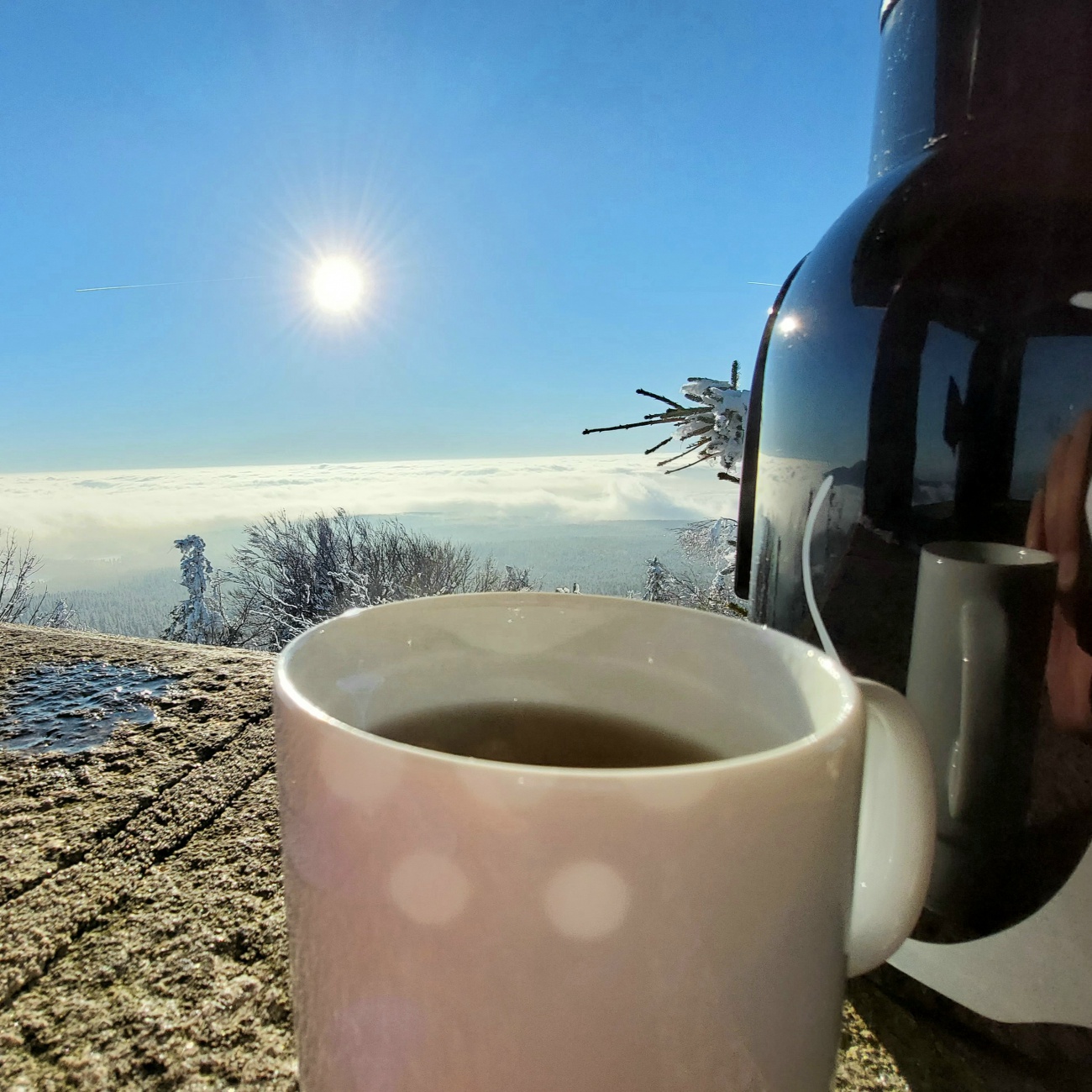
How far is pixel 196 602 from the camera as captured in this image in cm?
514

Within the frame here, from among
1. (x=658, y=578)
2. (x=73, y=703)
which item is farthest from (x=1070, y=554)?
(x=658, y=578)

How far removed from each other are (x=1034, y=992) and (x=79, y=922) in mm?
324

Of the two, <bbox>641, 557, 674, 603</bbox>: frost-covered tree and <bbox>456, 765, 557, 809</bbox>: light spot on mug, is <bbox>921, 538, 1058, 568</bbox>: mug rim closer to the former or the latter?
<bbox>456, 765, 557, 809</bbox>: light spot on mug

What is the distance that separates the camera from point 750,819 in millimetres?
115

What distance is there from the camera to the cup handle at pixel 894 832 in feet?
0.52

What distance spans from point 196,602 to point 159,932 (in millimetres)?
5424

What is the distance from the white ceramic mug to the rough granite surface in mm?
97

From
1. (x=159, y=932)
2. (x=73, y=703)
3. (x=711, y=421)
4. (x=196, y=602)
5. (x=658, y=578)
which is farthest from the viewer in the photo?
(x=196, y=602)

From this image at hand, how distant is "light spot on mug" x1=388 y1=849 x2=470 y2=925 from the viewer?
0.11 m

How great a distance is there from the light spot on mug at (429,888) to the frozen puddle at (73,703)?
368 millimetres

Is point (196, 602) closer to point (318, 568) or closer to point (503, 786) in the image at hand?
point (318, 568)

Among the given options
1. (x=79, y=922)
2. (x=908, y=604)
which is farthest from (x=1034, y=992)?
(x=79, y=922)

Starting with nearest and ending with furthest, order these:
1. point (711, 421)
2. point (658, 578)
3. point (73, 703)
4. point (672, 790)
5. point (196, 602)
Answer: point (672, 790), point (73, 703), point (711, 421), point (658, 578), point (196, 602)

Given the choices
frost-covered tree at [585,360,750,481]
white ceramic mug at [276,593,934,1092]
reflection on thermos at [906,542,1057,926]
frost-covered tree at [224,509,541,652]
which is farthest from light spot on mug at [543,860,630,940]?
frost-covered tree at [224,509,541,652]
